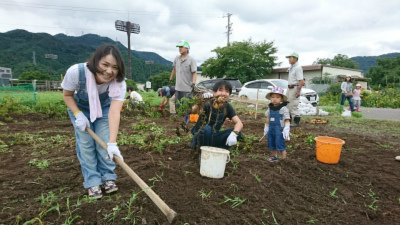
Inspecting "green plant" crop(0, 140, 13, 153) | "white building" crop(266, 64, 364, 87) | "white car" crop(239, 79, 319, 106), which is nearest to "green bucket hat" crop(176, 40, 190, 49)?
"green plant" crop(0, 140, 13, 153)

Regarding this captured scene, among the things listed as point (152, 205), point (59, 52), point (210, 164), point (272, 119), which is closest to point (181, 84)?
point (272, 119)

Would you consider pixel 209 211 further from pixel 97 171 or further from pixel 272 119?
pixel 272 119

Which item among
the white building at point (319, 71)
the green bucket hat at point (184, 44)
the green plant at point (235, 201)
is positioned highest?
the white building at point (319, 71)

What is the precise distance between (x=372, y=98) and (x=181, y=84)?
46.3 feet

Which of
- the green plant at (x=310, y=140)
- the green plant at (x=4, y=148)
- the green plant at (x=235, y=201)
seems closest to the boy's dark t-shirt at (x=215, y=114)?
the green plant at (x=235, y=201)

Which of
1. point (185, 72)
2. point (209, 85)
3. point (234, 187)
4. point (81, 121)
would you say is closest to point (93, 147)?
point (81, 121)

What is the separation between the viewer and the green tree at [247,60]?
87.0 ft

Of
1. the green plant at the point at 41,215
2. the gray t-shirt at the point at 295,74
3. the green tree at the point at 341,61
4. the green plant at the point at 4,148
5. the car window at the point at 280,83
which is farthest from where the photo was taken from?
the green tree at the point at 341,61

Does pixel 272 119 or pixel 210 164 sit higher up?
pixel 272 119

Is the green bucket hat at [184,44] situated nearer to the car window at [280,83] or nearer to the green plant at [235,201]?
the green plant at [235,201]

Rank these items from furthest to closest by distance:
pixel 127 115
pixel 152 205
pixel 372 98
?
1. pixel 372 98
2. pixel 127 115
3. pixel 152 205

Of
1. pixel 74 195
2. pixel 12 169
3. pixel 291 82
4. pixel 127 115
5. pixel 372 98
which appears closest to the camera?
pixel 74 195

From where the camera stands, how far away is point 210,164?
2496 millimetres

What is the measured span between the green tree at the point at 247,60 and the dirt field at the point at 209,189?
77.1 feet
